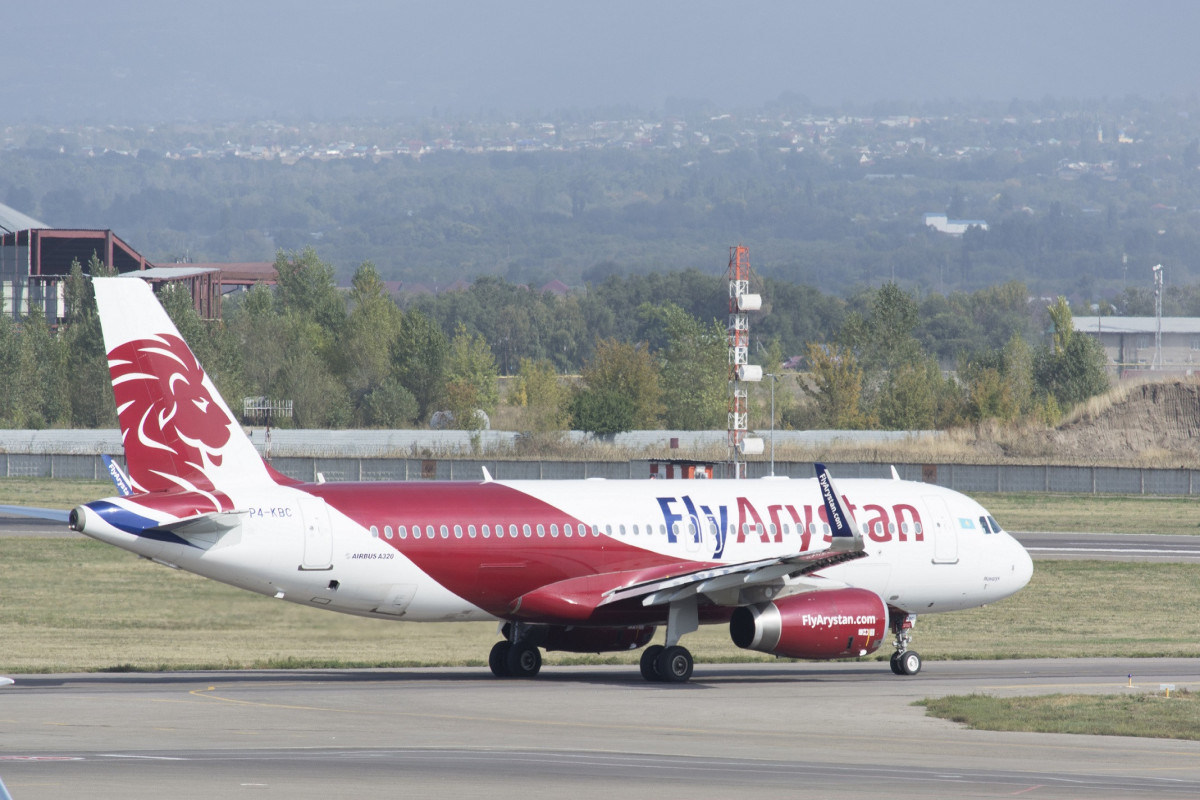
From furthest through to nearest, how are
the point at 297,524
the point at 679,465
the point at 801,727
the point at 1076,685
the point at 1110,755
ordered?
the point at 679,465
the point at 1076,685
the point at 297,524
the point at 801,727
the point at 1110,755

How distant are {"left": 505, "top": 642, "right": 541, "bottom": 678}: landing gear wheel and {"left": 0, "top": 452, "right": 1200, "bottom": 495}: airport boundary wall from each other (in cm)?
5605

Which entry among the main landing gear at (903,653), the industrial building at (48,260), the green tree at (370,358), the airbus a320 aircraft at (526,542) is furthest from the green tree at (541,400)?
the airbus a320 aircraft at (526,542)

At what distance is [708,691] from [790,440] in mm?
85578

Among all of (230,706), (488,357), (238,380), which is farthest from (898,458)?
(230,706)

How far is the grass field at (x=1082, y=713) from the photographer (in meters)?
27.1

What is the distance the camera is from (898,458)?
101438mm

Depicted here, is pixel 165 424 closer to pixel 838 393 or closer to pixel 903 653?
pixel 903 653

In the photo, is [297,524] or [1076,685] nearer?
A: [297,524]

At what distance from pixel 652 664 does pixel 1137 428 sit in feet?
282

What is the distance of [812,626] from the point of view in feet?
103

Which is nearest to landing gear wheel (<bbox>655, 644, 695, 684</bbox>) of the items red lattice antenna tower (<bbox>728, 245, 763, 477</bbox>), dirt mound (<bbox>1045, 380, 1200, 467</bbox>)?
red lattice antenna tower (<bbox>728, 245, 763, 477</bbox>)

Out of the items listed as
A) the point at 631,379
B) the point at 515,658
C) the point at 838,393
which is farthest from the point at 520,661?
the point at 631,379

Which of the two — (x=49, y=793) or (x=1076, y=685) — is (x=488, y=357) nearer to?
(x=1076, y=685)

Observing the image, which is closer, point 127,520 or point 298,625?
point 127,520
